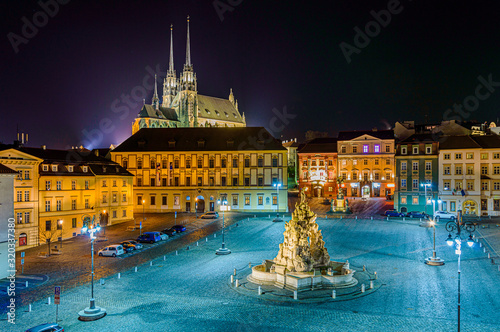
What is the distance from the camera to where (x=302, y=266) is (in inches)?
1179

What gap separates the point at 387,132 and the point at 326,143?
14.8m

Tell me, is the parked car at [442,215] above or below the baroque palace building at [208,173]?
below

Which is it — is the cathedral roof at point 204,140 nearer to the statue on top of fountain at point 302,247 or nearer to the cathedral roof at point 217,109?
the statue on top of fountain at point 302,247

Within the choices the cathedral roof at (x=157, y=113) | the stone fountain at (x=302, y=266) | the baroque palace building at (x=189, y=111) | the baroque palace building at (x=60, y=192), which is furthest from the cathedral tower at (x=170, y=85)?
the stone fountain at (x=302, y=266)

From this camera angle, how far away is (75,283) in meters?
30.2

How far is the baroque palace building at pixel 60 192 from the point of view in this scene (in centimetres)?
4722

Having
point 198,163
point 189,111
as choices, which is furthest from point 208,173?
point 189,111

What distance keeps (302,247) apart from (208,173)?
150ft

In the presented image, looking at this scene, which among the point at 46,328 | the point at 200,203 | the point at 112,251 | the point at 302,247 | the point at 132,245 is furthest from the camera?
the point at 200,203

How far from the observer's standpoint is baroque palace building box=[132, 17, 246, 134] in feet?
460

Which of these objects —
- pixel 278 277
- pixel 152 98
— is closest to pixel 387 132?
pixel 278 277

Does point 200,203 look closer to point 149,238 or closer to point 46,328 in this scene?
point 149,238

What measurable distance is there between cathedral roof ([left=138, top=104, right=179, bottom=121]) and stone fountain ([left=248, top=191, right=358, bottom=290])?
114 metres

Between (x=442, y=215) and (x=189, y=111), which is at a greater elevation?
(x=189, y=111)
